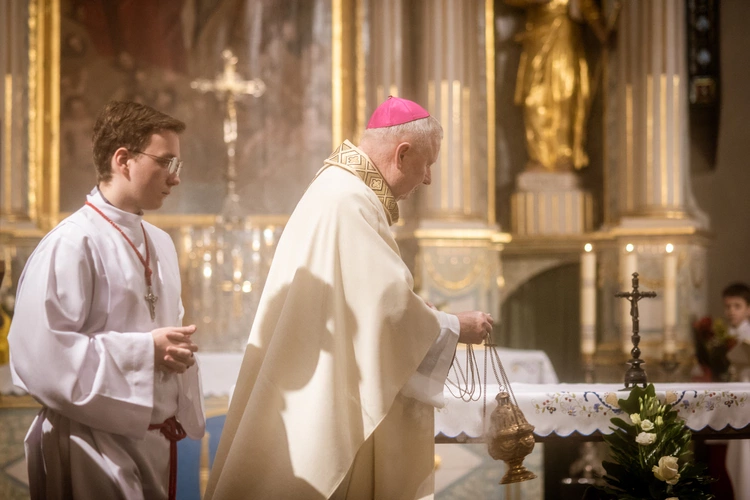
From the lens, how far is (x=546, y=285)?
24.6 feet

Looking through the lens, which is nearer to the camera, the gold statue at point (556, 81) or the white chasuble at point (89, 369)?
the white chasuble at point (89, 369)

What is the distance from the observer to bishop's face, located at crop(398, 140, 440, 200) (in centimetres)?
298

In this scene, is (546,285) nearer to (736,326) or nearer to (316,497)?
(736,326)

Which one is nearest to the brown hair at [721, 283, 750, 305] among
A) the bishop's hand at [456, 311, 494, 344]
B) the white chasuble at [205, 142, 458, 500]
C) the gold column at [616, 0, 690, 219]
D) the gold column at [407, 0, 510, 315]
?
the gold column at [616, 0, 690, 219]

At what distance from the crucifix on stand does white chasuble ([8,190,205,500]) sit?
4.60 meters

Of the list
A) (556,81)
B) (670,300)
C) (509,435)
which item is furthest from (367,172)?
(556,81)

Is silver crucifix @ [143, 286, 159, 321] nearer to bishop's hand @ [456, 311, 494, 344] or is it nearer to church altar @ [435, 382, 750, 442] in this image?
bishop's hand @ [456, 311, 494, 344]

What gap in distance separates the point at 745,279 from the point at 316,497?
5.83 meters

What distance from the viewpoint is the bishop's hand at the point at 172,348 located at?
2484 millimetres

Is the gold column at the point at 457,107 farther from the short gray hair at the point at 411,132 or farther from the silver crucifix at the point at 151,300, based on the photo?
the silver crucifix at the point at 151,300

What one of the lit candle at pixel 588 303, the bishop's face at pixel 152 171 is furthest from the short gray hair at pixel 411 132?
the lit candle at pixel 588 303

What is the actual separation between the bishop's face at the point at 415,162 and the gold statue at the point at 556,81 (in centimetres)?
455

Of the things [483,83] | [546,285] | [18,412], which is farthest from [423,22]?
[18,412]

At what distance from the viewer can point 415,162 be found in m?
2.99
